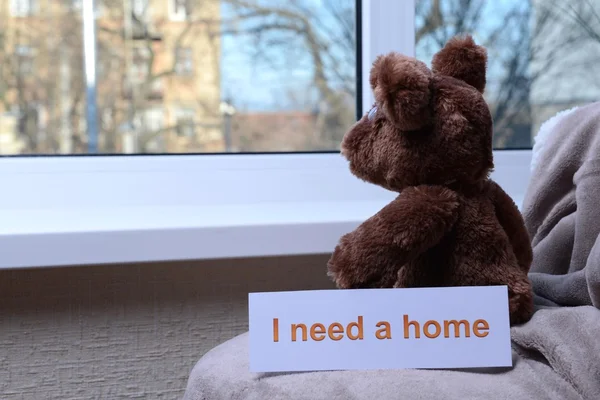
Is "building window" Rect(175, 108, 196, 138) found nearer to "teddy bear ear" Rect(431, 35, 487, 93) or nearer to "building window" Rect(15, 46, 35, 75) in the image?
"building window" Rect(15, 46, 35, 75)

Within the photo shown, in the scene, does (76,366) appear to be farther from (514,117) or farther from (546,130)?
(514,117)

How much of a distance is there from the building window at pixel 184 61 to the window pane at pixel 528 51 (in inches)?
15.4

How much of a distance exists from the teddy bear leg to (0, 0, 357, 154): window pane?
1.79 feet

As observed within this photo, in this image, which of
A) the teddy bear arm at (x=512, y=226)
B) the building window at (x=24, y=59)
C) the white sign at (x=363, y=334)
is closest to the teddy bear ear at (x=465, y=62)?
the teddy bear arm at (x=512, y=226)

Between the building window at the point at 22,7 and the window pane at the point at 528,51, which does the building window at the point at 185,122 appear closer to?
the building window at the point at 22,7

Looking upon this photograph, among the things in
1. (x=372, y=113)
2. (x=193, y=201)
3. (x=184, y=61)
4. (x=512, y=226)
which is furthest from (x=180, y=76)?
(x=512, y=226)

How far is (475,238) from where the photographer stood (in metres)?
0.64


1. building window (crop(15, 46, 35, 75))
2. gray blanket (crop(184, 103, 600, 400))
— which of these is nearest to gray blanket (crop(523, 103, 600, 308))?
gray blanket (crop(184, 103, 600, 400))

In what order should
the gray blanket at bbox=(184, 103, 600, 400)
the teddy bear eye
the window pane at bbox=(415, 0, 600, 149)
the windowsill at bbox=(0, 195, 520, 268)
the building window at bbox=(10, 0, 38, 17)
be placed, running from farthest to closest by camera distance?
the window pane at bbox=(415, 0, 600, 149) → the building window at bbox=(10, 0, 38, 17) → the windowsill at bbox=(0, 195, 520, 268) → the teddy bear eye → the gray blanket at bbox=(184, 103, 600, 400)

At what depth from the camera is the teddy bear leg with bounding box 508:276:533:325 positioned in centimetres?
63

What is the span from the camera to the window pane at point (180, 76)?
105 centimetres

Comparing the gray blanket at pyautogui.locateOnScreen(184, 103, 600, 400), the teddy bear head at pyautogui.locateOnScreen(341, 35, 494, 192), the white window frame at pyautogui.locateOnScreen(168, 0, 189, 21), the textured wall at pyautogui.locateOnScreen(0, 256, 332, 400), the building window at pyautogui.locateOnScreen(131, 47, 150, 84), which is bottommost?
the textured wall at pyautogui.locateOnScreen(0, 256, 332, 400)

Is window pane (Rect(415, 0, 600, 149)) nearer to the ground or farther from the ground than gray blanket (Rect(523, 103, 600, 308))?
farther from the ground

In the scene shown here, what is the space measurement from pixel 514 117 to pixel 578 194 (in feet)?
1.75
